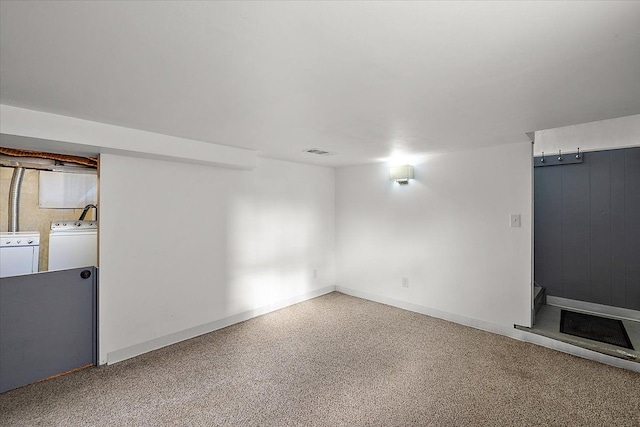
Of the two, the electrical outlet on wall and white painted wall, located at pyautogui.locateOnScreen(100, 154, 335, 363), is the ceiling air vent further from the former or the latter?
the electrical outlet on wall

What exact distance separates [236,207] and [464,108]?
2.61 meters

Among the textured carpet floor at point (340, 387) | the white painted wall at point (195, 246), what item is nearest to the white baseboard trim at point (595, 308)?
the textured carpet floor at point (340, 387)

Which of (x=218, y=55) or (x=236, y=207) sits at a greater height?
(x=218, y=55)

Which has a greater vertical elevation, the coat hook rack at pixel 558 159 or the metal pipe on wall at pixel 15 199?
the coat hook rack at pixel 558 159

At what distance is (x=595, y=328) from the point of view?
122 inches

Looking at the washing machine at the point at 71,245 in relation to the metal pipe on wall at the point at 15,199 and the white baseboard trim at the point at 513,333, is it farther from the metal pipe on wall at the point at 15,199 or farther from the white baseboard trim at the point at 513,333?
the white baseboard trim at the point at 513,333

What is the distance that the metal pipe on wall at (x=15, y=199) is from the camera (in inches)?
110

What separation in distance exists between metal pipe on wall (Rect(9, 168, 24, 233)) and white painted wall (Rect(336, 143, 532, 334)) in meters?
3.81

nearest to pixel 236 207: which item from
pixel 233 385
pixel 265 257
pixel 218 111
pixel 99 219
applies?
pixel 265 257

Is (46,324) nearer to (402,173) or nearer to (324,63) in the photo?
(324,63)

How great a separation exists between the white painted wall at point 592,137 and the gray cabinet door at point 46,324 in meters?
4.62

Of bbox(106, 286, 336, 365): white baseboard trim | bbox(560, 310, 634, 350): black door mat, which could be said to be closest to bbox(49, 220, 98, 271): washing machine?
bbox(106, 286, 336, 365): white baseboard trim

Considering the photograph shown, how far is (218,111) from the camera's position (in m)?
2.13

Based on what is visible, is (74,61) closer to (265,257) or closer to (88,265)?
(88,265)
